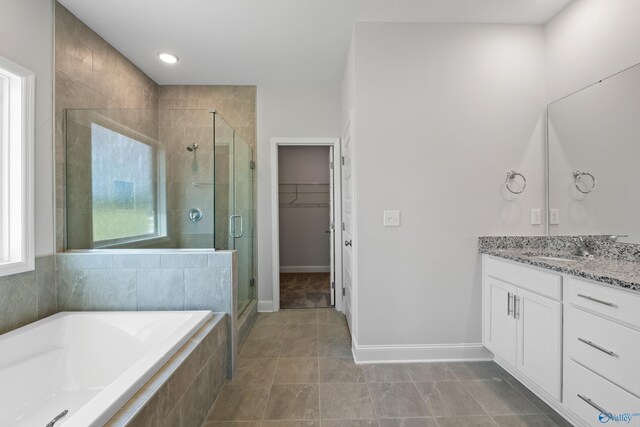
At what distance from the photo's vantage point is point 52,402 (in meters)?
1.43

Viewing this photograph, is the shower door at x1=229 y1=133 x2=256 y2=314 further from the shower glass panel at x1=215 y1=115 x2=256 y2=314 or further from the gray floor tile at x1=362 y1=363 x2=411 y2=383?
the gray floor tile at x1=362 y1=363 x2=411 y2=383

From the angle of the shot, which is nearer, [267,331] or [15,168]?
[15,168]

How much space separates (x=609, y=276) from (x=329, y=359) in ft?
5.78

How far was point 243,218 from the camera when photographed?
289cm

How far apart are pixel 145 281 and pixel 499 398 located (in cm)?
244

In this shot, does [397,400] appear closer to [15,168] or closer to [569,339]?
[569,339]

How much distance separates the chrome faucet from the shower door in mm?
2579

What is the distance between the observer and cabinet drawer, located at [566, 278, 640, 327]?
1.13 m

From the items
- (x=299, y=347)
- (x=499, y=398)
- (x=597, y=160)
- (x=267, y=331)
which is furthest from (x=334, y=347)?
(x=597, y=160)

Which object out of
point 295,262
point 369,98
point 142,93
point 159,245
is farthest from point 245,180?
point 295,262

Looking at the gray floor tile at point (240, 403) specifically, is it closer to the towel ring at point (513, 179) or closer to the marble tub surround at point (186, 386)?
the marble tub surround at point (186, 386)

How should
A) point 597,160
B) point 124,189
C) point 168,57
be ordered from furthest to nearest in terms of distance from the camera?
point 168,57 → point 124,189 → point 597,160

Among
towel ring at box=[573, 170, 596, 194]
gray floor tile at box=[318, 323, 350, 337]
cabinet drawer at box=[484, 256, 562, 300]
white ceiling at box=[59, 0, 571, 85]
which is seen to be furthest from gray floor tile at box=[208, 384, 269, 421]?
white ceiling at box=[59, 0, 571, 85]

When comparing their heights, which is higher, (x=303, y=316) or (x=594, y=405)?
(x=594, y=405)
